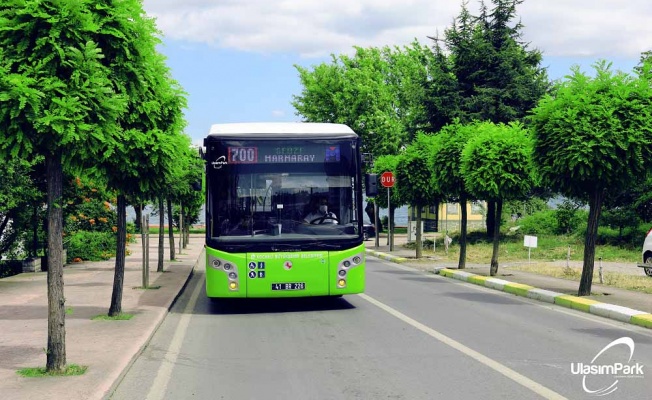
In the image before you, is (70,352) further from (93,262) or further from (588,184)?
(93,262)

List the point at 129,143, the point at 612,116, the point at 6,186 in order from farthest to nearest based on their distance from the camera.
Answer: the point at 6,186 < the point at 612,116 < the point at 129,143

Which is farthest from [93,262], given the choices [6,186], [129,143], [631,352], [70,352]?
[631,352]

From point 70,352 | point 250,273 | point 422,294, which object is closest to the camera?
point 70,352

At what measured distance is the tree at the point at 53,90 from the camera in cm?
762

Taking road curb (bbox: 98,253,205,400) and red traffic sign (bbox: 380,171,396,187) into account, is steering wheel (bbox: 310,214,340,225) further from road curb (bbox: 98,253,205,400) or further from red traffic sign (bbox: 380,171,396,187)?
red traffic sign (bbox: 380,171,396,187)

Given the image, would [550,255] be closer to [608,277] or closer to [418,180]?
[418,180]

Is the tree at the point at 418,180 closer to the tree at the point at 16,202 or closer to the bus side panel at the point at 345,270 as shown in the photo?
the tree at the point at 16,202

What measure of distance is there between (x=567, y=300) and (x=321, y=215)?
18.2 ft

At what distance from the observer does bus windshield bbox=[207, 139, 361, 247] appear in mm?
13641

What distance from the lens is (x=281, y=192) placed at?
45.3 ft

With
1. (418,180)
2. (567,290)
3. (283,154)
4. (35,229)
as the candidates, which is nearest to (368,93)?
(418,180)

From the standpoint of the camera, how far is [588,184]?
16.2m

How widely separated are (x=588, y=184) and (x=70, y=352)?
11.4 m

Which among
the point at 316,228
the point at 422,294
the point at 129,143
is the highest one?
the point at 129,143
